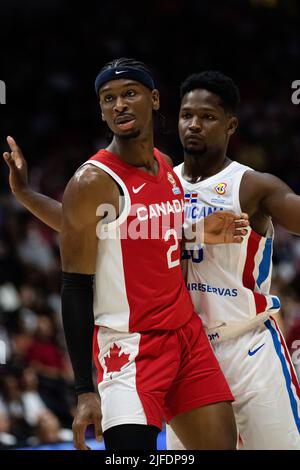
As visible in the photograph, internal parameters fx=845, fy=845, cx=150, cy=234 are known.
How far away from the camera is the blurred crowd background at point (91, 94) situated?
913cm

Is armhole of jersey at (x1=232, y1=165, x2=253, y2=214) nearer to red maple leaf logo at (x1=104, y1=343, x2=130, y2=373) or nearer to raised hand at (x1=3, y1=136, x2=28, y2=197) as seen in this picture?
red maple leaf logo at (x1=104, y1=343, x2=130, y2=373)

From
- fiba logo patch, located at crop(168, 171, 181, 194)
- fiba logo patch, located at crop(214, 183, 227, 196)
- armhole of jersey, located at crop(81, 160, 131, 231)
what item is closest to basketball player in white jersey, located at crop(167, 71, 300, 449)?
fiba logo patch, located at crop(214, 183, 227, 196)

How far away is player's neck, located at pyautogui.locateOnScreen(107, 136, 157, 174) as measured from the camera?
13.0ft

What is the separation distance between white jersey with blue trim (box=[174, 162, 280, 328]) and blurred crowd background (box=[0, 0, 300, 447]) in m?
4.23

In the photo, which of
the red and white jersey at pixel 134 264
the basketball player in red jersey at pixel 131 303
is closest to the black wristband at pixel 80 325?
the basketball player in red jersey at pixel 131 303

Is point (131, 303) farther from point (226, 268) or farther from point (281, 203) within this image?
point (281, 203)

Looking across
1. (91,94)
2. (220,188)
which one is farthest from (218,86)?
(91,94)

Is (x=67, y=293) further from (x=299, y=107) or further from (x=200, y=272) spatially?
(x=299, y=107)

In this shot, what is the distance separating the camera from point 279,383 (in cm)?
418

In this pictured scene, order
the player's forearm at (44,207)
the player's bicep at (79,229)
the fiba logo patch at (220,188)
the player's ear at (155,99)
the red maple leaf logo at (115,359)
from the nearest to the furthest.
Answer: the player's bicep at (79,229)
the red maple leaf logo at (115,359)
the player's ear at (155,99)
the fiba logo patch at (220,188)
the player's forearm at (44,207)

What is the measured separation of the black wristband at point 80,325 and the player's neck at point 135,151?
1.98 ft

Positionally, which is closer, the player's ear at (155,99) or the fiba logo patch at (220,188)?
the player's ear at (155,99)

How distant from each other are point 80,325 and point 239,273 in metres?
0.96

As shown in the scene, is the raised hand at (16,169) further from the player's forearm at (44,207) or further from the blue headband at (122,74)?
the blue headband at (122,74)
